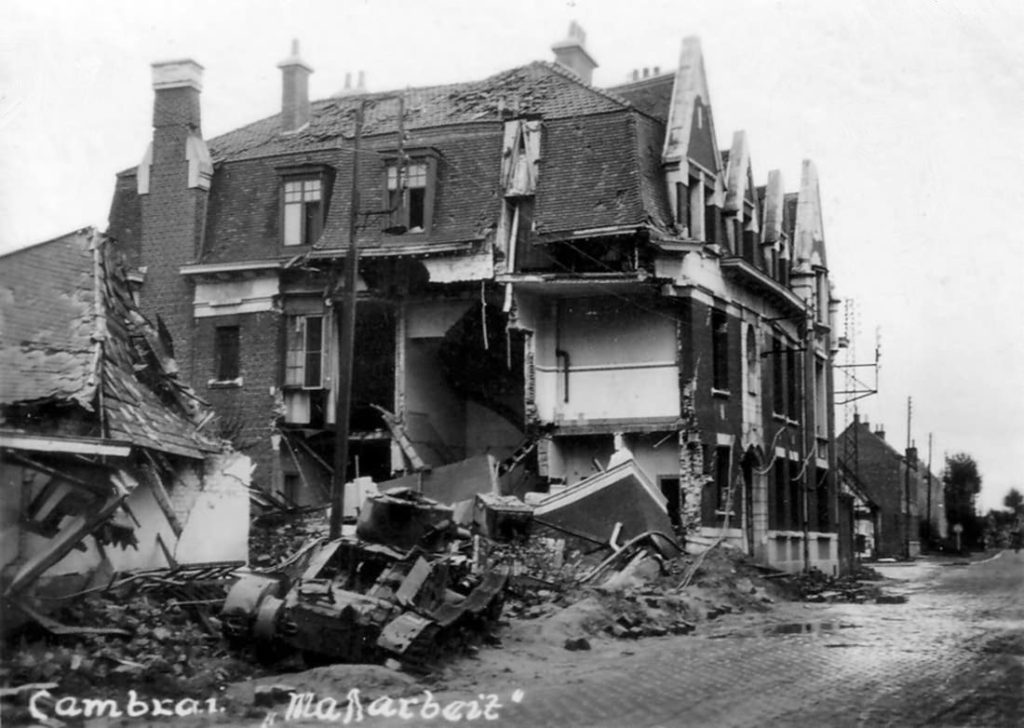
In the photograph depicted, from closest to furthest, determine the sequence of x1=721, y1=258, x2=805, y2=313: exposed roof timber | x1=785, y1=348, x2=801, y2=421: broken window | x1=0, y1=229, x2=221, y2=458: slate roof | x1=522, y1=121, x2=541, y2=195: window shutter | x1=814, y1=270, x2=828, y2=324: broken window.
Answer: x1=0, y1=229, x2=221, y2=458: slate roof < x1=522, y1=121, x2=541, y2=195: window shutter < x1=721, y1=258, x2=805, y2=313: exposed roof timber < x1=785, y1=348, x2=801, y2=421: broken window < x1=814, y1=270, x2=828, y2=324: broken window

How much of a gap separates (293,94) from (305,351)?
6.88 meters

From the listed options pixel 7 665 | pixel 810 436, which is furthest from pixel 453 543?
pixel 810 436

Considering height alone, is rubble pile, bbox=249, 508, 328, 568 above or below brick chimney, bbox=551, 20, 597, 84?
below

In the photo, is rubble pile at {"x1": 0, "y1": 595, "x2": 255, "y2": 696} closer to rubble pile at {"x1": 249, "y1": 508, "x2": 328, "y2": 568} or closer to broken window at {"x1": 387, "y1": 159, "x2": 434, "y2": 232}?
rubble pile at {"x1": 249, "y1": 508, "x2": 328, "y2": 568}

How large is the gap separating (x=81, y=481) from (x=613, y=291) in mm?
14940

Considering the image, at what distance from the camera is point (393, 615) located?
12.5m

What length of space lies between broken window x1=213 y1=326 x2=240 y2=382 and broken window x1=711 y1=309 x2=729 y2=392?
11.1 m

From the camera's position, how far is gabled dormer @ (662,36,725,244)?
992 inches

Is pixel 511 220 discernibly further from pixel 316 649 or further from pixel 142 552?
pixel 316 649

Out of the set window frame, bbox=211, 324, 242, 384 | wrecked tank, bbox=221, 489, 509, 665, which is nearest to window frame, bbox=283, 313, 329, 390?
window frame, bbox=211, 324, 242, 384

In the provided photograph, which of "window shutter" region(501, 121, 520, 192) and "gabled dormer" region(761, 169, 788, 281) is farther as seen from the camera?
"gabled dormer" region(761, 169, 788, 281)

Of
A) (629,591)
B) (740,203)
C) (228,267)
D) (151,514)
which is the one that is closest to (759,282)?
(740,203)

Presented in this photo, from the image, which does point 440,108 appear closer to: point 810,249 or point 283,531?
point 283,531

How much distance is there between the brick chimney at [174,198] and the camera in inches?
1065
